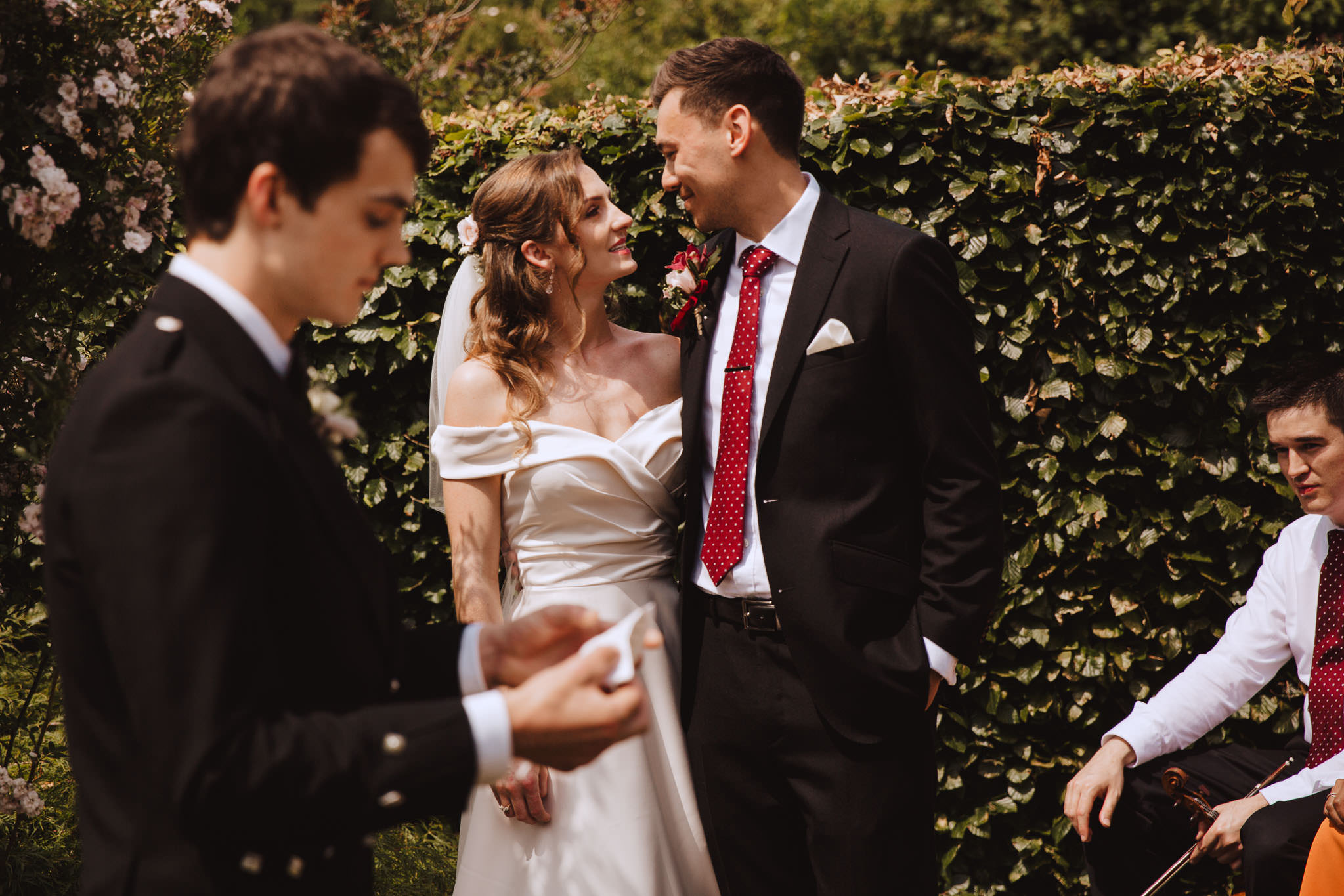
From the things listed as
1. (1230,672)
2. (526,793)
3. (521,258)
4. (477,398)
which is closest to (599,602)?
(526,793)

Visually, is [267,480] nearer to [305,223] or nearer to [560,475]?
[305,223]

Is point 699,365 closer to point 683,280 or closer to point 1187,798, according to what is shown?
point 683,280

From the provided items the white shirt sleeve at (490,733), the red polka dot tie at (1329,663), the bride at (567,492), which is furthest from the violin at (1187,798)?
the white shirt sleeve at (490,733)

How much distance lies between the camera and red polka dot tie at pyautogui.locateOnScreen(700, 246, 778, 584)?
8.68ft

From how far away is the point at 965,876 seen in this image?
404cm

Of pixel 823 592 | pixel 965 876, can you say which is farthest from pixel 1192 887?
pixel 823 592

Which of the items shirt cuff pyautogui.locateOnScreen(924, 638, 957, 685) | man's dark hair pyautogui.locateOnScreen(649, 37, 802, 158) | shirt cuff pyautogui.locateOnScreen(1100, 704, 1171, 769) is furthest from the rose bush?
shirt cuff pyautogui.locateOnScreen(1100, 704, 1171, 769)

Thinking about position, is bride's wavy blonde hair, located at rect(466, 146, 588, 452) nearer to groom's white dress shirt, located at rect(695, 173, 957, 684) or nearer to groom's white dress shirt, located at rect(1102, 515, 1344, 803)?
groom's white dress shirt, located at rect(695, 173, 957, 684)

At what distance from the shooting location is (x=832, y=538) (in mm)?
2496

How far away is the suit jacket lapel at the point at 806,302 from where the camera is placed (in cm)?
257

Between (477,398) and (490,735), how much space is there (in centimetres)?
182

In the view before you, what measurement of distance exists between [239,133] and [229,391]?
313 millimetres

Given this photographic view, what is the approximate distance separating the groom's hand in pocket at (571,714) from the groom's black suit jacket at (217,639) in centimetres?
7

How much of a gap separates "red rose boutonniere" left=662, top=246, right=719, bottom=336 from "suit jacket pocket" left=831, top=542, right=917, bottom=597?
2.47 feet
